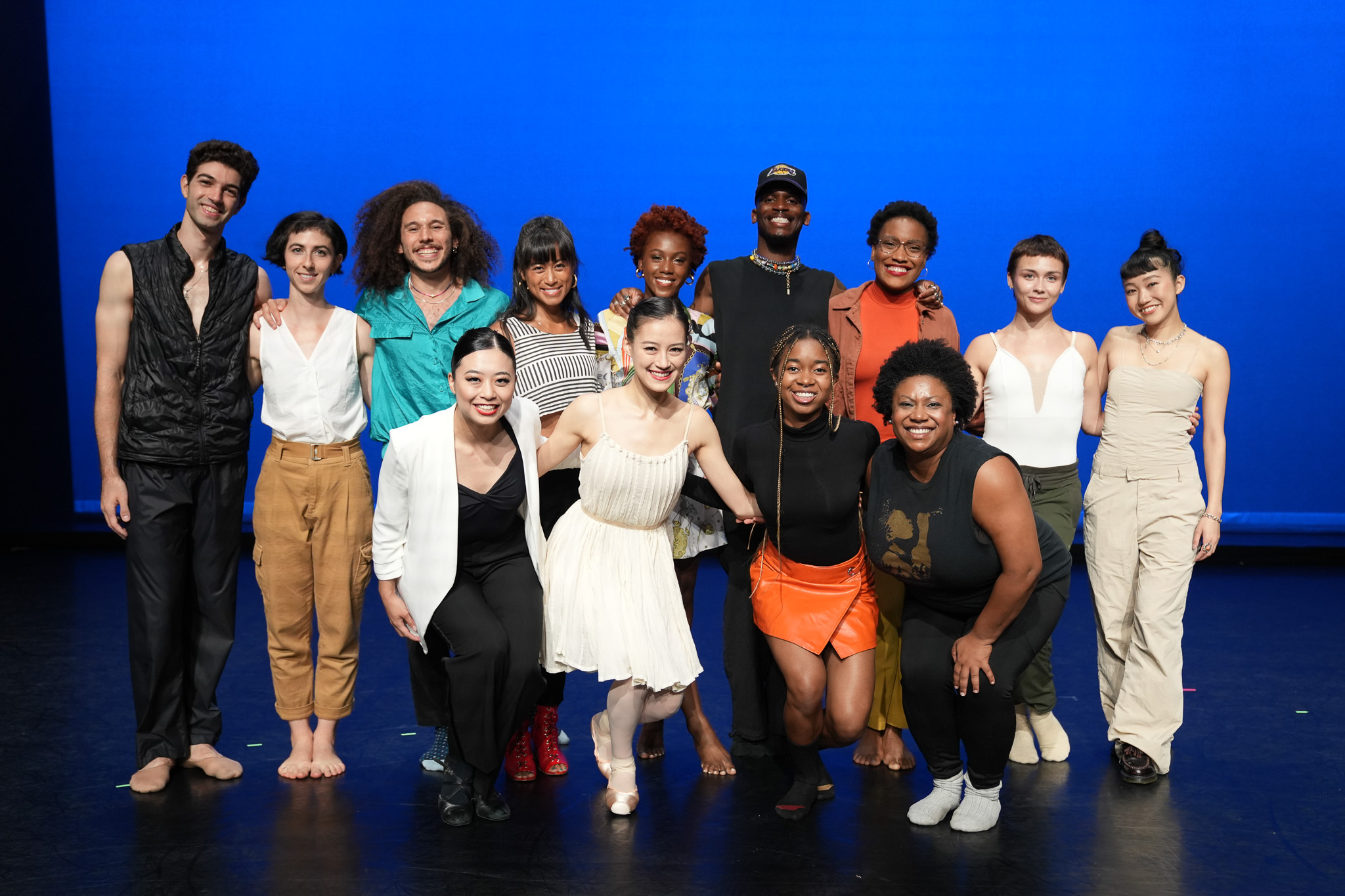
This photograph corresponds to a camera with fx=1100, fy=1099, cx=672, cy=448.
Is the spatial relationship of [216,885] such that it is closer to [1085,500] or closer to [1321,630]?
[1085,500]

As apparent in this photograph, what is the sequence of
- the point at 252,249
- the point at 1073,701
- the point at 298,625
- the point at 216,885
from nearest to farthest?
1. the point at 216,885
2. the point at 298,625
3. the point at 1073,701
4. the point at 252,249

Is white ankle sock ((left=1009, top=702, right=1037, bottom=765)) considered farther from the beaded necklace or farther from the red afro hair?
the red afro hair

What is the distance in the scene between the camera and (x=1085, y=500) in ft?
11.1

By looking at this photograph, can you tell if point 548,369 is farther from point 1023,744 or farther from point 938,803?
point 1023,744

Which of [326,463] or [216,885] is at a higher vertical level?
[326,463]

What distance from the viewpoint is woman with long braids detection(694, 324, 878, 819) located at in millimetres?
2852

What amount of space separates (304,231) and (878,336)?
5.63ft

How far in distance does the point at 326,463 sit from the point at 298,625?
0.49 meters

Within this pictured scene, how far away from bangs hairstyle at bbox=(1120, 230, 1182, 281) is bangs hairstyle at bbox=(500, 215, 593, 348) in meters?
1.62

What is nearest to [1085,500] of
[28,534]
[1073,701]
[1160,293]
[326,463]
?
[1160,293]

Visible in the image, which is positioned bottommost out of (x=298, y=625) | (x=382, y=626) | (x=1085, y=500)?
(x=382, y=626)

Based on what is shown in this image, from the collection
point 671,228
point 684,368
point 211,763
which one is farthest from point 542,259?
point 211,763

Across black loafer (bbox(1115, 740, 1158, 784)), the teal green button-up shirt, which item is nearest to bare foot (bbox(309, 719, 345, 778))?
the teal green button-up shirt

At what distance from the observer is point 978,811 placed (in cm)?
279
